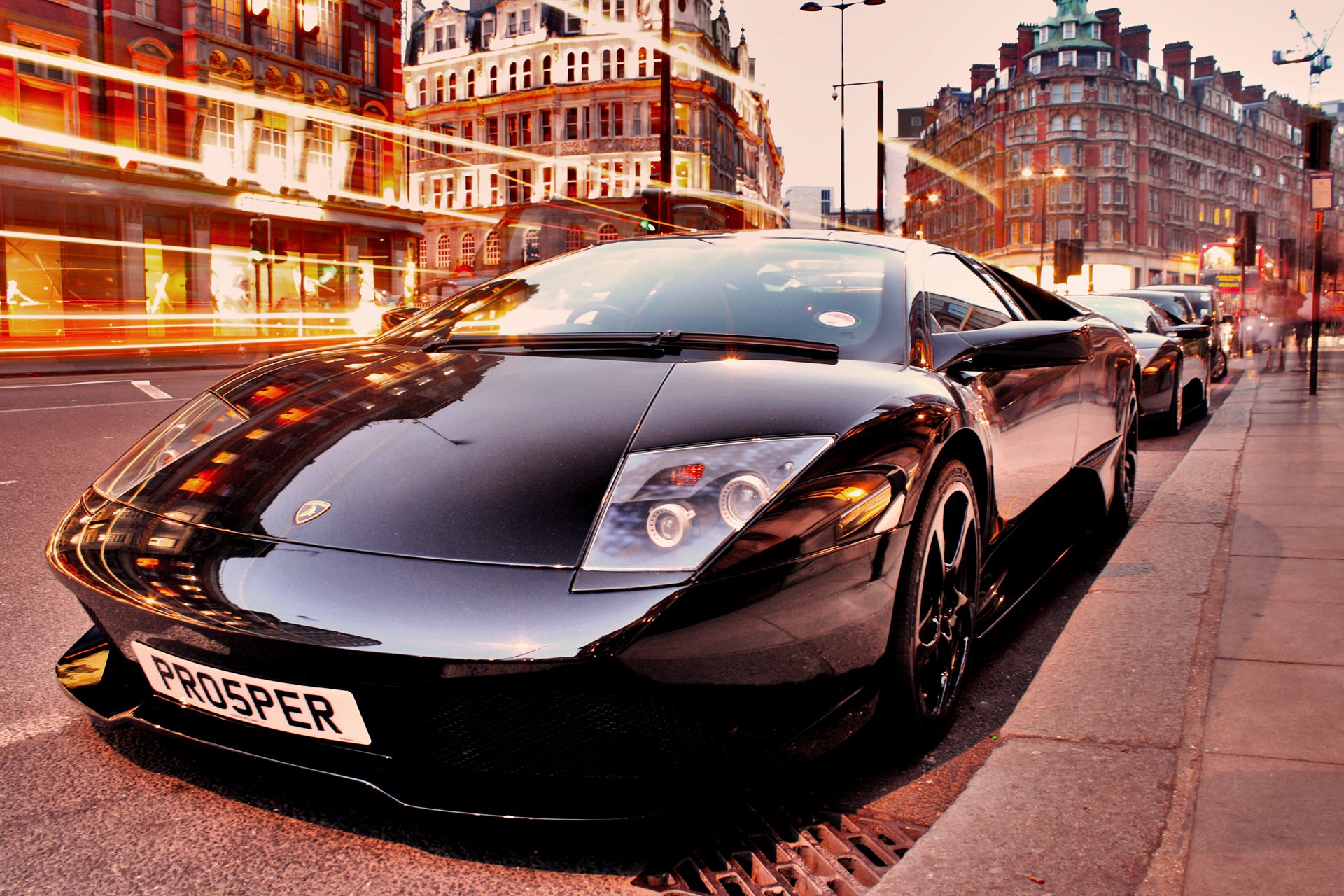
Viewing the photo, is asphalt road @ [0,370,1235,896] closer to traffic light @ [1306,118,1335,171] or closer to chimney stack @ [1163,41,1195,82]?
traffic light @ [1306,118,1335,171]

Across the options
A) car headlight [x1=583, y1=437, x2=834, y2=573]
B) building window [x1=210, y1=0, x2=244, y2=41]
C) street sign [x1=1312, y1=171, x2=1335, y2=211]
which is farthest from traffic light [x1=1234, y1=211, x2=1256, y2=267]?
building window [x1=210, y1=0, x2=244, y2=41]

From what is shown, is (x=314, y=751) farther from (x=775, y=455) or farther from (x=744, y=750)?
(x=775, y=455)

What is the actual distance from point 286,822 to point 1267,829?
177cm

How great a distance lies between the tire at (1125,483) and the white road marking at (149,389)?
10.2 m

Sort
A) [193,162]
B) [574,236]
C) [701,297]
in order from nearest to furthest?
[701,297]
[193,162]
[574,236]

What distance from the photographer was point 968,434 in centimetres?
Answer: 285

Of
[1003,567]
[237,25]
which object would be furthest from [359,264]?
[1003,567]

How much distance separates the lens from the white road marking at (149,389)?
A: 40.5 feet

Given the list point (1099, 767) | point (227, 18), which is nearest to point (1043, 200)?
point (227, 18)

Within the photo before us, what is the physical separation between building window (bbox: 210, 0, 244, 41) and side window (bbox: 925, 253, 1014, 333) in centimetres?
3595

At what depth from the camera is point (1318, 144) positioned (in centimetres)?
1211

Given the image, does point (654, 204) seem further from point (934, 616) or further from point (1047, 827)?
point (1047, 827)

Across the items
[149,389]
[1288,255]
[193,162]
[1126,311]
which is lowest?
[149,389]

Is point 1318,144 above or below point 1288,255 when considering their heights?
below
